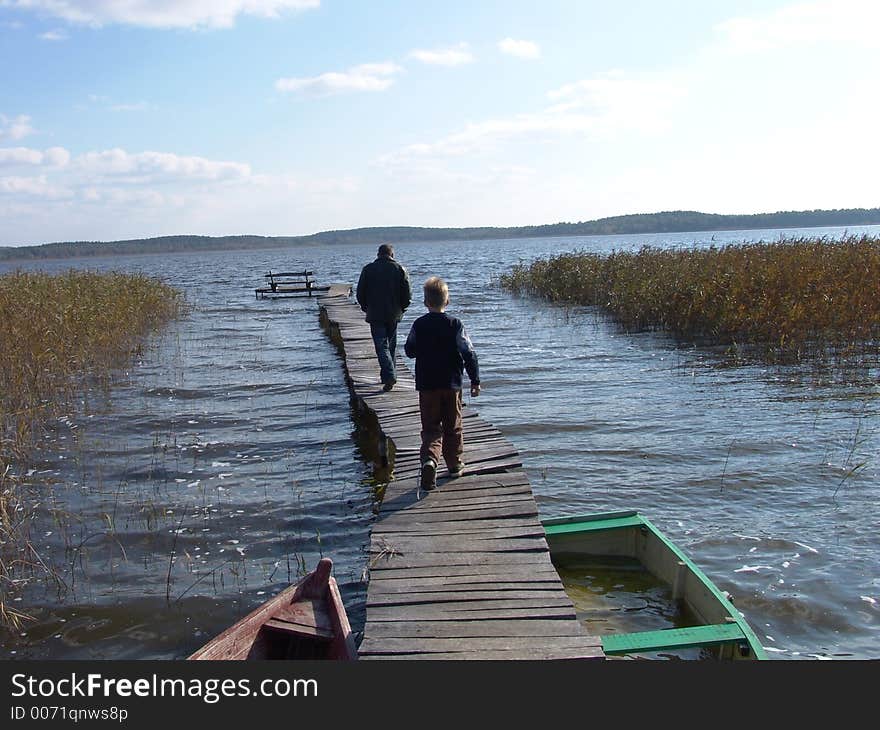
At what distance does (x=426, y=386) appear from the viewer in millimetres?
6836

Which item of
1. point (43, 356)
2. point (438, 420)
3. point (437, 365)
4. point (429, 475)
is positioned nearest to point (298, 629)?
point (429, 475)

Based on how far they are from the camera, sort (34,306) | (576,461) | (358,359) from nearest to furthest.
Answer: (576,461) < (358,359) < (34,306)

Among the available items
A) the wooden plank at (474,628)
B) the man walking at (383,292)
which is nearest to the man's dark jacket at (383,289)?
the man walking at (383,292)

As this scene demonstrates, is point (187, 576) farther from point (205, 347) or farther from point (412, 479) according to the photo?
point (205, 347)

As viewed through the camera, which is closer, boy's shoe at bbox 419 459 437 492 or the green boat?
the green boat

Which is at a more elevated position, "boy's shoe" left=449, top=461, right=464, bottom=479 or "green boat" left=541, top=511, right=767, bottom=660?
"boy's shoe" left=449, top=461, right=464, bottom=479

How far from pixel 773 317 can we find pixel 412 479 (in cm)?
1172

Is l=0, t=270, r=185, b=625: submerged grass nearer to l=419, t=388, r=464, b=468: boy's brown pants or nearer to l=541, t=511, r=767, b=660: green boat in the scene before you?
l=419, t=388, r=464, b=468: boy's brown pants

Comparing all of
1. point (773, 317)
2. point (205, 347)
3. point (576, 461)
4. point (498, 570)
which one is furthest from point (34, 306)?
point (773, 317)

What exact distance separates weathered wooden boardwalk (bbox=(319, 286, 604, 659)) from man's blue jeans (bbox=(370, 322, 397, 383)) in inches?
114

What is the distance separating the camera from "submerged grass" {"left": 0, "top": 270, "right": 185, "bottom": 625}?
756cm

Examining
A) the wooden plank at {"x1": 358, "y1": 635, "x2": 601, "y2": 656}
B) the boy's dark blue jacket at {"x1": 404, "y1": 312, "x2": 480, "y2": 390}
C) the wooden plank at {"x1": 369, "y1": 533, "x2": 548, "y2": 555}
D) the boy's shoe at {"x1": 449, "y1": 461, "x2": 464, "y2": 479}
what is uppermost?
the boy's dark blue jacket at {"x1": 404, "y1": 312, "x2": 480, "y2": 390}

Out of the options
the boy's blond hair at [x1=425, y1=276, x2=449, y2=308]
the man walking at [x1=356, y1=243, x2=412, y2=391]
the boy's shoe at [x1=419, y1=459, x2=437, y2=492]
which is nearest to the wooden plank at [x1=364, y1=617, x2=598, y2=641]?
the boy's shoe at [x1=419, y1=459, x2=437, y2=492]

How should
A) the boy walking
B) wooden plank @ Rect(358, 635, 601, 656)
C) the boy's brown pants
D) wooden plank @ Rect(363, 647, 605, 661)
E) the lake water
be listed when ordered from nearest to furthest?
wooden plank @ Rect(363, 647, 605, 661), wooden plank @ Rect(358, 635, 601, 656), the lake water, the boy walking, the boy's brown pants
